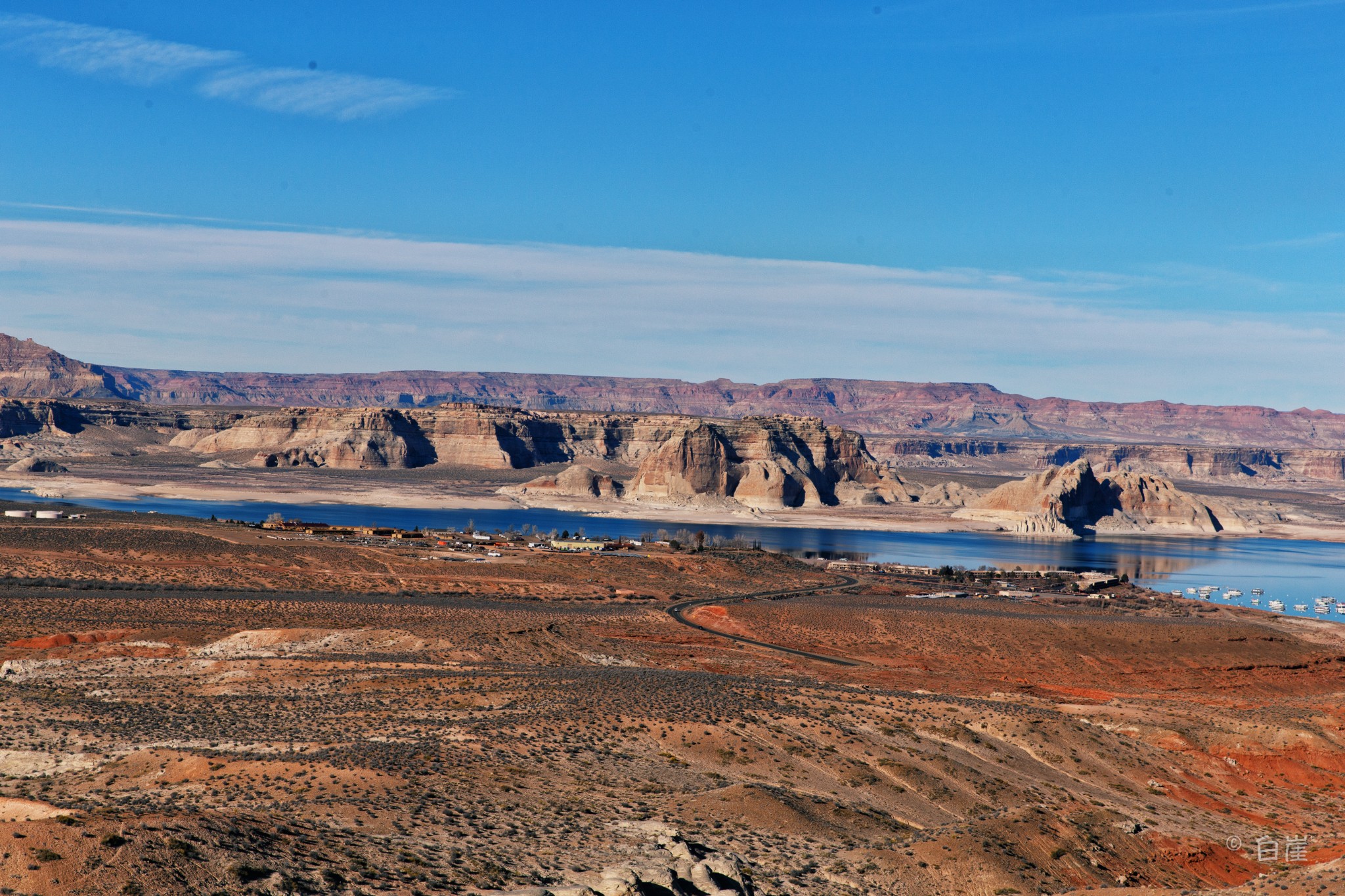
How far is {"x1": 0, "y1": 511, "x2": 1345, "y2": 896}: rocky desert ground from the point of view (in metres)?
26.4

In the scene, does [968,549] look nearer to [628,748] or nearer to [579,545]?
[579,545]

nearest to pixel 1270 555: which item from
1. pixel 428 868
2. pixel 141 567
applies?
pixel 141 567

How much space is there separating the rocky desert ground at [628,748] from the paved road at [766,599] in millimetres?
1590

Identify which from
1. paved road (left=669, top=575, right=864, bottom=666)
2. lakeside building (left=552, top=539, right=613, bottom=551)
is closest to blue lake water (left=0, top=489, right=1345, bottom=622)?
lakeside building (left=552, top=539, right=613, bottom=551)

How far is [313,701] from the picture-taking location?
150ft

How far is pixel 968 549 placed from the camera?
174 m

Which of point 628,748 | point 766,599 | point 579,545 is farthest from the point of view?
point 579,545

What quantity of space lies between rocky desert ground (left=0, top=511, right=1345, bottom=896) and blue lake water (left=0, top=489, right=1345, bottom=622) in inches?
2460

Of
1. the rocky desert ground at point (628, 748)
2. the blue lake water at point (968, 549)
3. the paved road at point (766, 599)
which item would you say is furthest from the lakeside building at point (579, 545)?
the rocky desert ground at point (628, 748)

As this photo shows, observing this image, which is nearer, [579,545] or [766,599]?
[766,599]

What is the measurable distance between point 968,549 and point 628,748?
142 meters

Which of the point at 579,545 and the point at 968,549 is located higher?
the point at 579,545

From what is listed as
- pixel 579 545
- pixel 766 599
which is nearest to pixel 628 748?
pixel 766 599

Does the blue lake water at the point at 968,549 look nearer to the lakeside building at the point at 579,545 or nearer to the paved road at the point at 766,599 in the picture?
the lakeside building at the point at 579,545
